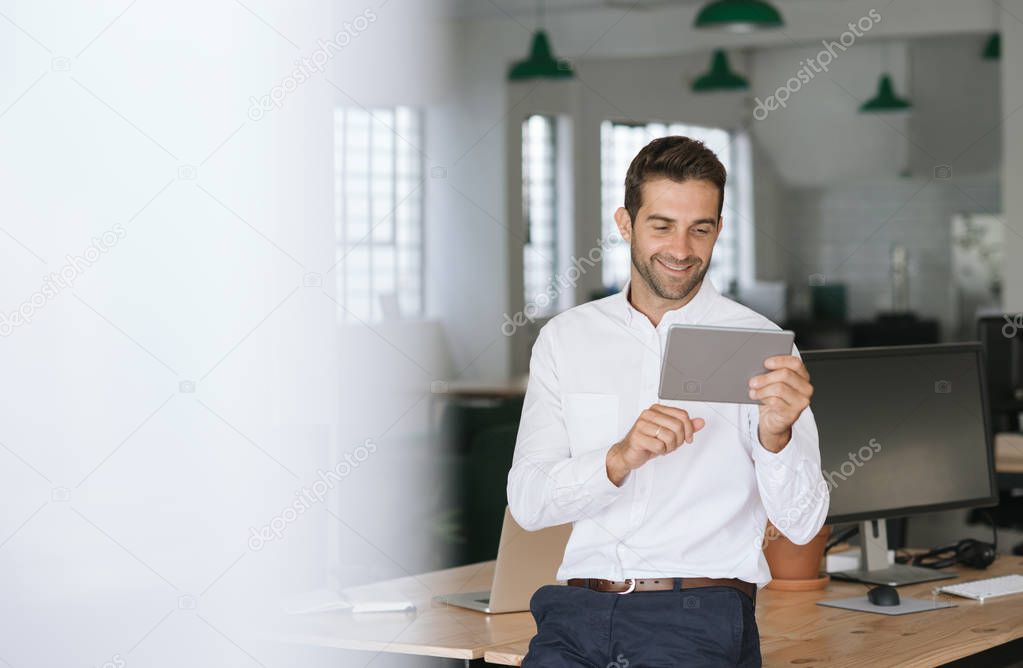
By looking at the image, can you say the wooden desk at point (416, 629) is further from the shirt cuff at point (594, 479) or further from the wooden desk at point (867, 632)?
the shirt cuff at point (594, 479)

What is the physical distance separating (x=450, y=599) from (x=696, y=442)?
→ 2.48 ft

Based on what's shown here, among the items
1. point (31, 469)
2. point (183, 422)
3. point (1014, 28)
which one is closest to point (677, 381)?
point (183, 422)

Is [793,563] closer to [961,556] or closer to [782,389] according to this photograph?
[961,556]

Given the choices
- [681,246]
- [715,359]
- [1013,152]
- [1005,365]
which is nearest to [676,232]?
[681,246]

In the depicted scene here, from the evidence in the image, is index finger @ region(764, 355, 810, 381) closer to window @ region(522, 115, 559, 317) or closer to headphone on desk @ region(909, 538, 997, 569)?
headphone on desk @ region(909, 538, 997, 569)

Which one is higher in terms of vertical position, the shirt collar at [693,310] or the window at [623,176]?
the window at [623,176]

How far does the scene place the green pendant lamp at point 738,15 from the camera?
6.46m

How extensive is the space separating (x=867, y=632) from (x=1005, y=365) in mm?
3064

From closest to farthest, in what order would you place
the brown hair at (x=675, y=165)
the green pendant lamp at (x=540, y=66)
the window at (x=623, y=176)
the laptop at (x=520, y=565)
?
the brown hair at (x=675, y=165)
the laptop at (x=520, y=565)
the green pendant lamp at (x=540, y=66)
the window at (x=623, y=176)

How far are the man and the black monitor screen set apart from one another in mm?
628

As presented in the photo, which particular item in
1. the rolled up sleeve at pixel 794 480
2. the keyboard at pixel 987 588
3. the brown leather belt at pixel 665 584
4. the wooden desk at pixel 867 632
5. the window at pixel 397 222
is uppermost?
the window at pixel 397 222


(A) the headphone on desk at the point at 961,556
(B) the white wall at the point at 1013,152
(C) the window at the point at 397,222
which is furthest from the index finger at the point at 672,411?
(B) the white wall at the point at 1013,152

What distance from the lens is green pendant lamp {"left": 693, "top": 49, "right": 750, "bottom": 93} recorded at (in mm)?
8891

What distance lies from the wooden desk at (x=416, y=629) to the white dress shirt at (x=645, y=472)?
225 millimetres
